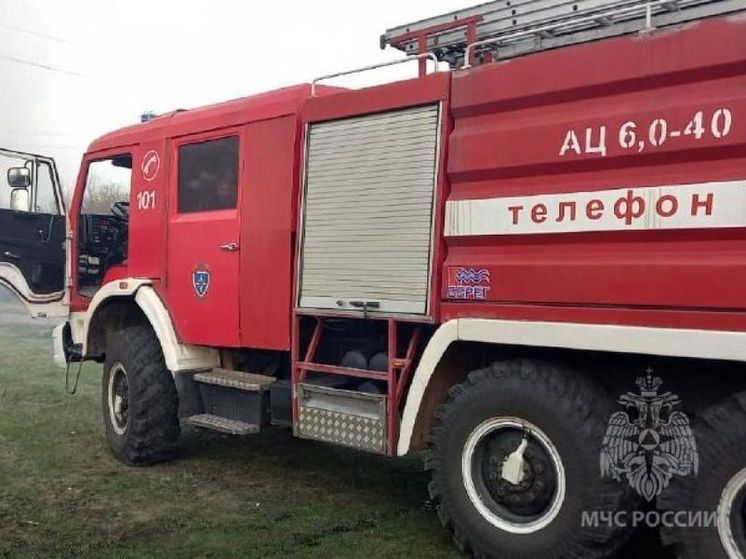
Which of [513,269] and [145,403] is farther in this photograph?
[145,403]

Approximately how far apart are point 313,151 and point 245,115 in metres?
0.84

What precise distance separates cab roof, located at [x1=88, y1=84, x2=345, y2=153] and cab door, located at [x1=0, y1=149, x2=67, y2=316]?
61cm

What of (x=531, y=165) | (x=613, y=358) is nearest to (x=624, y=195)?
(x=531, y=165)

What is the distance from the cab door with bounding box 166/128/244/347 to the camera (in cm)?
557

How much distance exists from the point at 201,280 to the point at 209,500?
5.26 ft

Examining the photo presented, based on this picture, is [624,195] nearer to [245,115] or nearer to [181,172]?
[245,115]

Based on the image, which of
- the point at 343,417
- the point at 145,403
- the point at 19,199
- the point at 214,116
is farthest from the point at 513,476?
the point at 19,199

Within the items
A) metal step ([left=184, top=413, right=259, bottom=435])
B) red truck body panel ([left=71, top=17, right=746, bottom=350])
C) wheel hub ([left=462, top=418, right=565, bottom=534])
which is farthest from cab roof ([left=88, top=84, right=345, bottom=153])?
wheel hub ([left=462, top=418, right=565, bottom=534])

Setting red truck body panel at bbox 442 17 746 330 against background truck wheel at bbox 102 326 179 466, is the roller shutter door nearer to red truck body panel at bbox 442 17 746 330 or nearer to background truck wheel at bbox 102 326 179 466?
red truck body panel at bbox 442 17 746 330

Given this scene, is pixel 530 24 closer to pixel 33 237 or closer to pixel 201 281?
pixel 201 281

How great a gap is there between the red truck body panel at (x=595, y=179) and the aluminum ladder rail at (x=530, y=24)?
0.29m

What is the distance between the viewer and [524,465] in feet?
12.7

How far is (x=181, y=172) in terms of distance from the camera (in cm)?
608

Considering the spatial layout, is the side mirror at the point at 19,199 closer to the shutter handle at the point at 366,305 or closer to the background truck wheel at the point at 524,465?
the shutter handle at the point at 366,305
